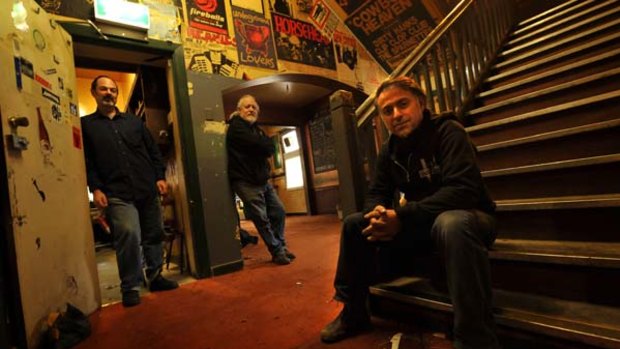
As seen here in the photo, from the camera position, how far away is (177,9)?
2740 millimetres

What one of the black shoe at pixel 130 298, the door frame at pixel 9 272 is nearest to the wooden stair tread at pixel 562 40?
the black shoe at pixel 130 298

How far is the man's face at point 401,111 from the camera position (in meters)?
1.35

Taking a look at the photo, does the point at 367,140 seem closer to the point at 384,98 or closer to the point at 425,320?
the point at 384,98

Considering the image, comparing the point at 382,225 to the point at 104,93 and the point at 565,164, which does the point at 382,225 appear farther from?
the point at 104,93

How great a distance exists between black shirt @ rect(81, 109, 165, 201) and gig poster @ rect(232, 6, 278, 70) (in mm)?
1287

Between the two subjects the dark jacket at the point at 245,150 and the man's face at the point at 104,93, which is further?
the dark jacket at the point at 245,150

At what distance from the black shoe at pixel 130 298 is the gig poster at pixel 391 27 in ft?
12.8

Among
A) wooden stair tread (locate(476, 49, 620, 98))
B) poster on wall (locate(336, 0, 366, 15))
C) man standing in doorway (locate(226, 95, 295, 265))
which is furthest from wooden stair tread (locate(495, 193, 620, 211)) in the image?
poster on wall (locate(336, 0, 366, 15))

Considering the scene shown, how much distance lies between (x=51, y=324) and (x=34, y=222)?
0.48 meters

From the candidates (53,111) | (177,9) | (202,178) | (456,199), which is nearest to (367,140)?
(456,199)

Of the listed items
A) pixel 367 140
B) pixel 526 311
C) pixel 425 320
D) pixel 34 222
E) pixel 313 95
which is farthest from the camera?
pixel 313 95

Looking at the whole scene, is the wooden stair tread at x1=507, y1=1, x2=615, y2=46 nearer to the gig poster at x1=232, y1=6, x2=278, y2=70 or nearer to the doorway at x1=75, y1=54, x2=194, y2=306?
the gig poster at x1=232, y1=6, x2=278, y2=70

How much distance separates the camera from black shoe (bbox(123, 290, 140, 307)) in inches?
83.3

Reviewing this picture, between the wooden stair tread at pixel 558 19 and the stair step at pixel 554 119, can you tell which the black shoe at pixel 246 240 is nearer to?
the stair step at pixel 554 119
